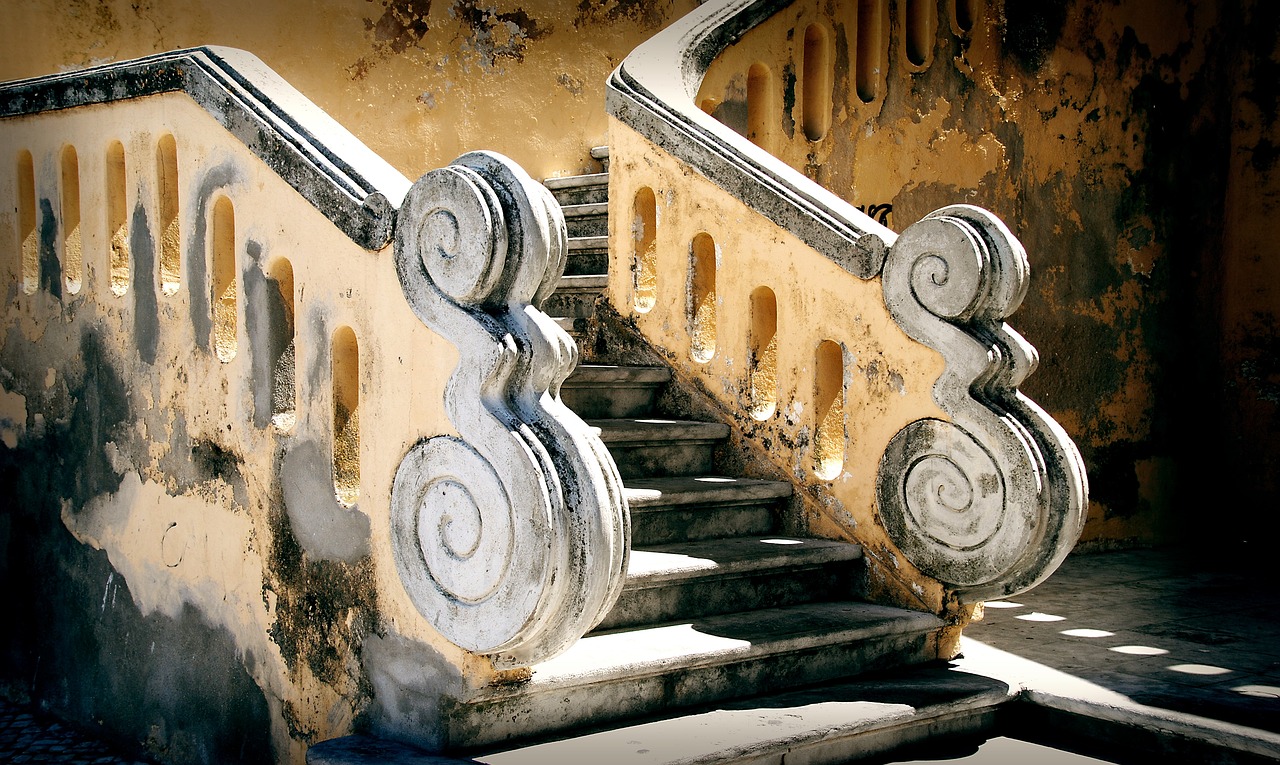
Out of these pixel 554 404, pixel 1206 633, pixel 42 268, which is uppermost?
pixel 42 268

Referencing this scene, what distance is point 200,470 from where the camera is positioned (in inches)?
162

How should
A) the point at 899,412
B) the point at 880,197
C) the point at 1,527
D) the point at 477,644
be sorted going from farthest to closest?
the point at 880,197, the point at 1,527, the point at 899,412, the point at 477,644

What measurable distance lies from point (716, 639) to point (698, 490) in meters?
0.81

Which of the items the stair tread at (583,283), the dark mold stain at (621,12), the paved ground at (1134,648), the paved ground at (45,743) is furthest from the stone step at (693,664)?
the dark mold stain at (621,12)

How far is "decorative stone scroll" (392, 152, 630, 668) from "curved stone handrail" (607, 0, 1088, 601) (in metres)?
1.53

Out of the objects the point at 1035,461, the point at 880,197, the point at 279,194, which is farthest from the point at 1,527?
the point at 880,197

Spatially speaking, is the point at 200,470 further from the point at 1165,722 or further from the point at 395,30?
the point at 395,30

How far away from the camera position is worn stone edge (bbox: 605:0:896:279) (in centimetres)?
448

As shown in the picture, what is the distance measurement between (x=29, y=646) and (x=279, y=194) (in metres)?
2.50

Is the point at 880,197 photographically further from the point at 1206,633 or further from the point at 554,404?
the point at 554,404

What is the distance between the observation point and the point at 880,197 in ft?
21.7

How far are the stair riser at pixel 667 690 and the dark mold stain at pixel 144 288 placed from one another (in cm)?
192

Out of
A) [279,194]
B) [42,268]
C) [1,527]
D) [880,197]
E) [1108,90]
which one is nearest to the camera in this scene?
[279,194]

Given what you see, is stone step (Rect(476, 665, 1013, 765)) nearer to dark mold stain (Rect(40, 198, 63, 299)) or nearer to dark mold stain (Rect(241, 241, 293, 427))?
dark mold stain (Rect(241, 241, 293, 427))
